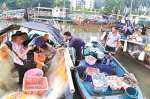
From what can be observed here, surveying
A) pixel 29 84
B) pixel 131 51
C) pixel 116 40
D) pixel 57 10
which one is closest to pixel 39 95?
pixel 29 84

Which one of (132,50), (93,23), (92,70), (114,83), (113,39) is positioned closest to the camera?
(114,83)

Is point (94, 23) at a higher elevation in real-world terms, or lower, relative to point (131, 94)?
higher

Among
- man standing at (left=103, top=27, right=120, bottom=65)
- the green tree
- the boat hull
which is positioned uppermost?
the green tree

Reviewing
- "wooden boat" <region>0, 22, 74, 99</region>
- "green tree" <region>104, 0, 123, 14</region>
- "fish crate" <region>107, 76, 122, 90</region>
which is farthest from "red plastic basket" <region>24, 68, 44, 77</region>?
"green tree" <region>104, 0, 123, 14</region>

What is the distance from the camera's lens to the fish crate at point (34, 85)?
11.8 feet

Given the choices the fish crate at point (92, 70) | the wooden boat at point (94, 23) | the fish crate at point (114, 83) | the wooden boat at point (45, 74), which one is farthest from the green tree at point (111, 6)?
the wooden boat at point (45, 74)

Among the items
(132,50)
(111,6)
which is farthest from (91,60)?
(111,6)

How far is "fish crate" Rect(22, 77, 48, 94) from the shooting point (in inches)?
141

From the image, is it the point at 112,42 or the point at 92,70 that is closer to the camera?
the point at 92,70

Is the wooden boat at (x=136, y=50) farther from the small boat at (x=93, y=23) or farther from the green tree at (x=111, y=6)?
the green tree at (x=111, y=6)

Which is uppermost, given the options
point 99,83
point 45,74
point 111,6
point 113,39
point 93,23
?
point 111,6

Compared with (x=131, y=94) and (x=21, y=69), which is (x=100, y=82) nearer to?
(x=131, y=94)

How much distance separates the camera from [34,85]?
3.86 metres

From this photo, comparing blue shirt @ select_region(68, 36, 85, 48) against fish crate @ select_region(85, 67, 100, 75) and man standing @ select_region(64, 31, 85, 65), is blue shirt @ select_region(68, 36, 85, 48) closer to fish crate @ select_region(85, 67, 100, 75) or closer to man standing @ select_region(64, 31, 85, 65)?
man standing @ select_region(64, 31, 85, 65)
